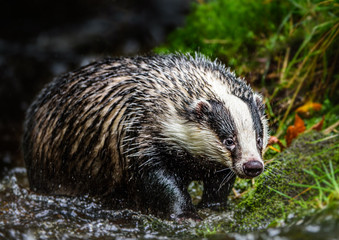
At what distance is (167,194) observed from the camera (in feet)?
15.0

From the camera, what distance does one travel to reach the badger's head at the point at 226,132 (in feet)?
13.4

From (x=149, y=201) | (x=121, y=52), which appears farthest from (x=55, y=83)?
(x=121, y=52)

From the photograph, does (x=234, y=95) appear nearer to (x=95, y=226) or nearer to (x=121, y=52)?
(x=95, y=226)

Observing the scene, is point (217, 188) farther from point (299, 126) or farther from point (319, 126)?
point (319, 126)

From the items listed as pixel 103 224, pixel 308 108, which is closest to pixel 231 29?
pixel 308 108

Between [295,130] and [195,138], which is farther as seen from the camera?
[295,130]

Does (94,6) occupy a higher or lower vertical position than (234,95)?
higher

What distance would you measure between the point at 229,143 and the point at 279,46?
10.2ft

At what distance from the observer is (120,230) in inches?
171

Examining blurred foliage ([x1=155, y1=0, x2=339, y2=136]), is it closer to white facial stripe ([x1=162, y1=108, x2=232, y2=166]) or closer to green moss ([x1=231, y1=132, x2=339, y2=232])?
green moss ([x1=231, y1=132, x2=339, y2=232])

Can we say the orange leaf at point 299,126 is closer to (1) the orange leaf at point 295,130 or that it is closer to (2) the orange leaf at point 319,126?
(1) the orange leaf at point 295,130

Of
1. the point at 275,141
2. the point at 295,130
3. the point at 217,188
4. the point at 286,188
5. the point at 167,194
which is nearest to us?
the point at 286,188

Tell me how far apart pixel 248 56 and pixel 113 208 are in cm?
308

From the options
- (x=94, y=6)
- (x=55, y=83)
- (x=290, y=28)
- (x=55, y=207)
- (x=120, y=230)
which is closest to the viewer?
(x=120, y=230)
